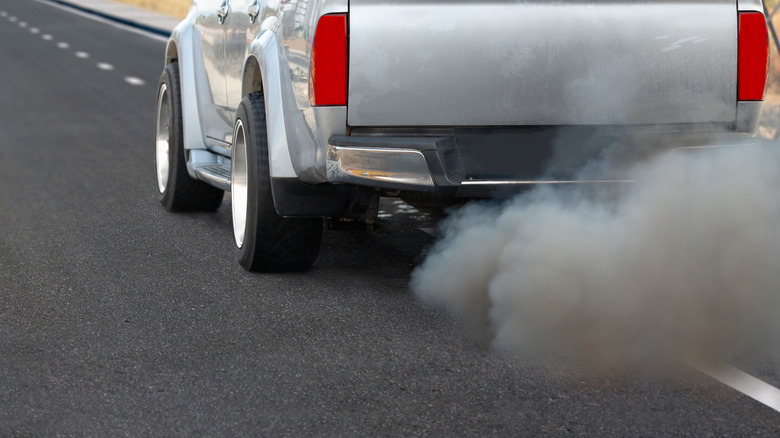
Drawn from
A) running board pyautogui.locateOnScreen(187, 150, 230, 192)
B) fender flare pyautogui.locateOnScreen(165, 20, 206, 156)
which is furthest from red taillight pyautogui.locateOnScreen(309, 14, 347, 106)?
fender flare pyautogui.locateOnScreen(165, 20, 206, 156)

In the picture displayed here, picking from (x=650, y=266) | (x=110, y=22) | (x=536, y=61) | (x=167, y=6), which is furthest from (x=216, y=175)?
(x=167, y=6)

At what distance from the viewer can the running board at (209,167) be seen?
6632 millimetres

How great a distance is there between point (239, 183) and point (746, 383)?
2.95 meters

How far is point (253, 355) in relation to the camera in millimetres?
4637

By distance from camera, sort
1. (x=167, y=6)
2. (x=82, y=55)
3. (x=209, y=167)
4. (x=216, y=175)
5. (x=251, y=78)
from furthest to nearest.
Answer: (x=167, y=6), (x=82, y=55), (x=209, y=167), (x=216, y=175), (x=251, y=78)

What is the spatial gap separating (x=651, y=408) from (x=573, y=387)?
1.02 feet

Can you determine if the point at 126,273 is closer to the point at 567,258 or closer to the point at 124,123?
the point at 567,258

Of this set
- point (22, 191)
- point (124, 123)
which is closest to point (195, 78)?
point (22, 191)

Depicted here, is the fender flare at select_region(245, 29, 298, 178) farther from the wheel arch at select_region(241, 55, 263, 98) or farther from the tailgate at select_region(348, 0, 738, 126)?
the tailgate at select_region(348, 0, 738, 126)

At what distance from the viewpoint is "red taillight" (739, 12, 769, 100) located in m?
5.00

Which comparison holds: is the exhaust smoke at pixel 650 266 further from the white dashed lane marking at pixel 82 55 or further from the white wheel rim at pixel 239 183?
the white dashed lane marking at pixel 82 55

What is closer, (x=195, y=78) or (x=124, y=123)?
(x=195, y=78)

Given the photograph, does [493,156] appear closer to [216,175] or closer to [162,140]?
[216,175]

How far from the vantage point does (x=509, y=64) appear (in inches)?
195
